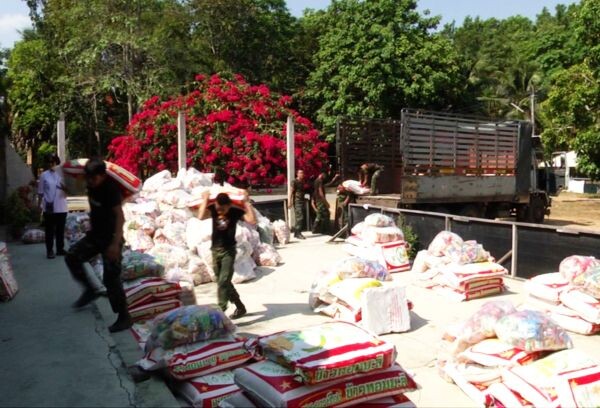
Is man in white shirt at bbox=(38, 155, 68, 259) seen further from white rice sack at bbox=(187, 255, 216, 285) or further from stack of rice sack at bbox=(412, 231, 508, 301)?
stack of rice sack at bbox=(412, 231, 508, 301)

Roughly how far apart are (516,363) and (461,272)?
3383 mm

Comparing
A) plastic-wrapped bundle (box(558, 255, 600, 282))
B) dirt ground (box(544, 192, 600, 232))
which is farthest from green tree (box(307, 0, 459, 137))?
plastic-wrapped bundle (box(558, 255, 600, 282))

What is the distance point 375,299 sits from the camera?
589cm

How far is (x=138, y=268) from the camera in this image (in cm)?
623

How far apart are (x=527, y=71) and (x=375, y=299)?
41.0 meters

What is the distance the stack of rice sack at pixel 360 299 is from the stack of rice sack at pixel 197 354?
1.90 m

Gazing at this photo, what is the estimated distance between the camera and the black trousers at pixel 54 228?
820 cm

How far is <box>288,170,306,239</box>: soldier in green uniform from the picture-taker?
12.5m

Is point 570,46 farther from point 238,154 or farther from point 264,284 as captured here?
point 264,284

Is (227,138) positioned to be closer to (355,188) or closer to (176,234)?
(355,188)

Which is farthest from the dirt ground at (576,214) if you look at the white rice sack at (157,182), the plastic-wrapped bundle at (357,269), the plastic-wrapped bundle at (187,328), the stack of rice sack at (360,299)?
the plastic-wrapped bundle at (187,328)

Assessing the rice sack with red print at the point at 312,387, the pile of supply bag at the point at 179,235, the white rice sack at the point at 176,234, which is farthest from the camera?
the white rice sack at the point at 176,234

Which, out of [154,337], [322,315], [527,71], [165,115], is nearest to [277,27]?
[165,115]

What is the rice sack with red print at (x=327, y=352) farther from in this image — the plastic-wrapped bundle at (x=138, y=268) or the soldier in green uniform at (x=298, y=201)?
the soldier in green uniform at (x=298, y=201)
